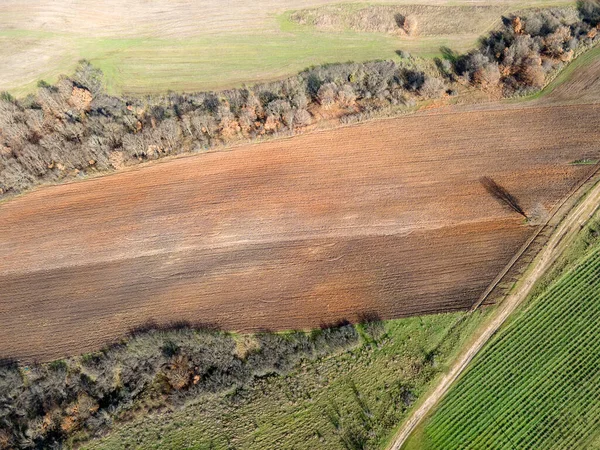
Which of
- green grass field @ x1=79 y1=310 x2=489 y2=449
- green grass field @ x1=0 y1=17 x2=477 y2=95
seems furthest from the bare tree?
green grass field @ x1=0 y1=17 x2=477 y2=95

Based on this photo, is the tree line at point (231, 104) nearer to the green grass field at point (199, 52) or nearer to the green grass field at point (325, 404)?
the green grass field at point (199, 52)

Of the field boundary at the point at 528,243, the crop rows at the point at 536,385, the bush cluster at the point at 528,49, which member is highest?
the bush cluster at the point at 528,49

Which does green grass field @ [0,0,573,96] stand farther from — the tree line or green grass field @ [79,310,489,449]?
green grass field @ [79,310,489,449]

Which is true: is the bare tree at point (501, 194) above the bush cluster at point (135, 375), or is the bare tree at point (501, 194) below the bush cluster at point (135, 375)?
above

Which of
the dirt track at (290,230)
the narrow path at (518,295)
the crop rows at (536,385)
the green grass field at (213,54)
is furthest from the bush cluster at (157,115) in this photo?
the crop rows at (536,385)

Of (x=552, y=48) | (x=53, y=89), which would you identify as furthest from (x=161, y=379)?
(x=552, y=48)

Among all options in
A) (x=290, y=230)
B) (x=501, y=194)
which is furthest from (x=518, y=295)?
(x=290, y=230)
